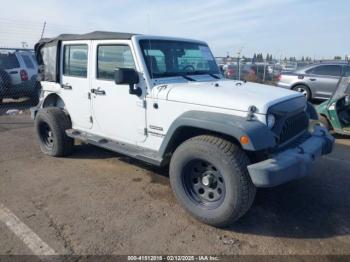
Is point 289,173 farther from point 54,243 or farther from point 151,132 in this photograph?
point 54,243

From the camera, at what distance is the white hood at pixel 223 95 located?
3266mm

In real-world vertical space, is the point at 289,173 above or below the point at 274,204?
above

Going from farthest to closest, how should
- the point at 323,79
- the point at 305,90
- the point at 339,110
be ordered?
the point at 305,90
the point at 323,79
the point at 339,110

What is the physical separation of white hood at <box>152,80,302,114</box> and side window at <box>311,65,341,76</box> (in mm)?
8125

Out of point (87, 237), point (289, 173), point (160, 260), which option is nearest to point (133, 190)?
point (87, 237)

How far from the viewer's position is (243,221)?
3.55 meters

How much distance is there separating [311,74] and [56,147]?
30.5 feet

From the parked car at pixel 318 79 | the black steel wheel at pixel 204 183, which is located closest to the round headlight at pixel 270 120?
the black steel wheel at pixel 204 183

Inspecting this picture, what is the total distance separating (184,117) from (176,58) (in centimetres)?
128

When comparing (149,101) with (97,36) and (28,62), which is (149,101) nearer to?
(97,36)

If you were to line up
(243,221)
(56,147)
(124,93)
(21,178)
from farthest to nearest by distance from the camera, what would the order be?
(56,147), (21,178), (124,93), (243,221)

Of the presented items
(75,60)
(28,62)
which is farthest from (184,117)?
(28,62)

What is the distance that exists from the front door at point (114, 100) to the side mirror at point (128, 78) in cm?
11

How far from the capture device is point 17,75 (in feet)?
34.2
